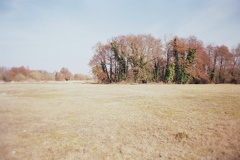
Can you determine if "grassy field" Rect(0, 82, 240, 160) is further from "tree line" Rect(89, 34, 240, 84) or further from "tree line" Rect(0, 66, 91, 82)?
"tree line" Rect(0, 66, 91, 82)

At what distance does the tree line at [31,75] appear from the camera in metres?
95.8

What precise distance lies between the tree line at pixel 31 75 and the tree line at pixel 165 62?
176 feet

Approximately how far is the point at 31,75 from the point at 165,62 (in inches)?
3269

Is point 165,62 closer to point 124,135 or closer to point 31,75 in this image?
point 124,135

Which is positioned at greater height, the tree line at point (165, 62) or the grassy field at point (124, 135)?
the tree line at point (165, 62)

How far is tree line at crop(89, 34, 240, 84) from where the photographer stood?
60.7 meters

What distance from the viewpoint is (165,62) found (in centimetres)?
6450

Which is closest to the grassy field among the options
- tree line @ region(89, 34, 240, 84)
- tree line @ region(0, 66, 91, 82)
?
tree line @ region(89, 34, 240, 84)

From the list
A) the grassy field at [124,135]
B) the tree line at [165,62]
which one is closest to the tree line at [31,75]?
the tree line at [165,62]

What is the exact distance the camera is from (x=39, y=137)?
9336 millimetres

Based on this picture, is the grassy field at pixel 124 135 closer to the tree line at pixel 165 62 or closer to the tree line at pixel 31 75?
A: the tree line at pixel 165 62

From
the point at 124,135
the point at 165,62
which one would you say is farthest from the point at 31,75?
the point at 124,135

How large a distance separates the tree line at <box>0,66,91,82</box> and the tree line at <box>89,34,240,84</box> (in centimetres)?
5377

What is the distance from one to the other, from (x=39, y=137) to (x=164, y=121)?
719cm
